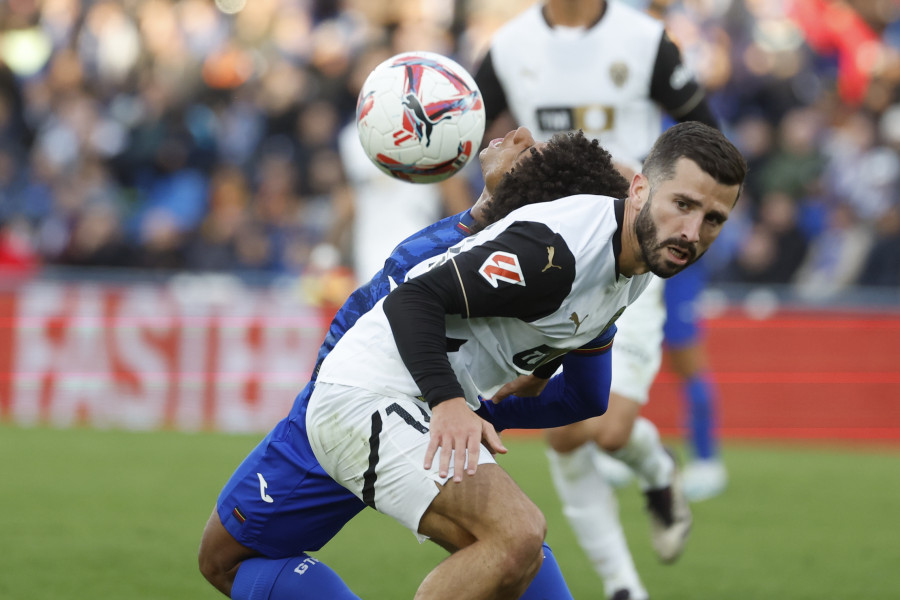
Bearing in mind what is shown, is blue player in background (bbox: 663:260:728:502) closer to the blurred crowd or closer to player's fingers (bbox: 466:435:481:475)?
the blurred crowd

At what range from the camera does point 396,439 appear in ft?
11.8

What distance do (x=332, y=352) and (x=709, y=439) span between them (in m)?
5.66

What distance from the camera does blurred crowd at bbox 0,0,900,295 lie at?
13156mm

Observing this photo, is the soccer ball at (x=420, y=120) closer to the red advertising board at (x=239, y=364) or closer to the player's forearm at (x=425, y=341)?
the player's forearm at (x=425, y=341)

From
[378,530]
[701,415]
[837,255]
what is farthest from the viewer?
[837,255]

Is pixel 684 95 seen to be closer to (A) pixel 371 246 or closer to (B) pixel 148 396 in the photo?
(A) pixel 371 246

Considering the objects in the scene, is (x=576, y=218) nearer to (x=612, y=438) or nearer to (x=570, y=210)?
(x=570, y=210)

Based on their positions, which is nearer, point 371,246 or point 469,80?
point 469,80

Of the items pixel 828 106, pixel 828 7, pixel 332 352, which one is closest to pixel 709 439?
pixel 332 352

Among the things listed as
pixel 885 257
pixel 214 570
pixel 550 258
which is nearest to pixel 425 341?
pixel 550 258

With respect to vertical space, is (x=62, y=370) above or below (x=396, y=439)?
below

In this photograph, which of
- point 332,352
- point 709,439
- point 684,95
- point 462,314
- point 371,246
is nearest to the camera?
point 462,314

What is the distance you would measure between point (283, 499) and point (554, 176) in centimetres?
131

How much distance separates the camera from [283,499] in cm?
399
